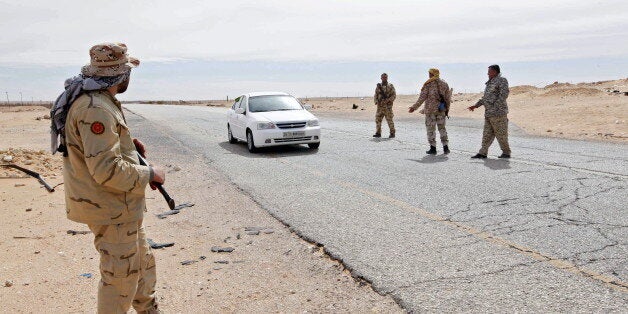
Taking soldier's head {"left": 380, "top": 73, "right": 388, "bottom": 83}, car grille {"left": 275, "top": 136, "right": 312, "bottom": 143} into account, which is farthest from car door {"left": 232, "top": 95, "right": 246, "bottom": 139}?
soldier's head {"left": 380, "top": 73, "right": 388, "bottom": 83}

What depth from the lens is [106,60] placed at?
10.1 feet

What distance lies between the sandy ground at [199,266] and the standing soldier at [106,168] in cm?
118

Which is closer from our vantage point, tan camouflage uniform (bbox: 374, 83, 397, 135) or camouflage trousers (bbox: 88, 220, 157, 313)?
camouflage trousers (bbox: 88, 220, 157, 313)

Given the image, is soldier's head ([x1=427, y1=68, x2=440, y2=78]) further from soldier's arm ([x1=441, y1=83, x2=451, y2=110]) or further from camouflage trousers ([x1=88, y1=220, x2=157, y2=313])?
camouflage trousers ([x1=88, y1=220, x2=157, y2=313])

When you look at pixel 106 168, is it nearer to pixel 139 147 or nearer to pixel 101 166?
pixel 101 166

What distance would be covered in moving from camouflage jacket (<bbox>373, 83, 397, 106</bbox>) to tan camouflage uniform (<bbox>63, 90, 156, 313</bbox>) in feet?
48.9

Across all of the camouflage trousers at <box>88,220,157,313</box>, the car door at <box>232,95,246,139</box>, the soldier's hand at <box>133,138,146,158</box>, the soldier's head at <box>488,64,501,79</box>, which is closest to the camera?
the camouflage trousers at <box>88,220,157,313</box>

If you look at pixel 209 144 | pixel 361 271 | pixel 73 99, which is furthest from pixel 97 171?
pixel 209 144

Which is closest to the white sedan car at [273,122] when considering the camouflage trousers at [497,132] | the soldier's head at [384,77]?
the soldier's head at [384,77]

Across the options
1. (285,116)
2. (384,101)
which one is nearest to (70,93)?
(285,116)

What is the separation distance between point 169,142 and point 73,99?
15.3 metres

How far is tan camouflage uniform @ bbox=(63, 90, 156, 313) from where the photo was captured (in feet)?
9.46

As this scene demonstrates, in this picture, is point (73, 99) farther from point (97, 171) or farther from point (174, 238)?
point (174, 238)

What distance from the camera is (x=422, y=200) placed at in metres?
7.57
